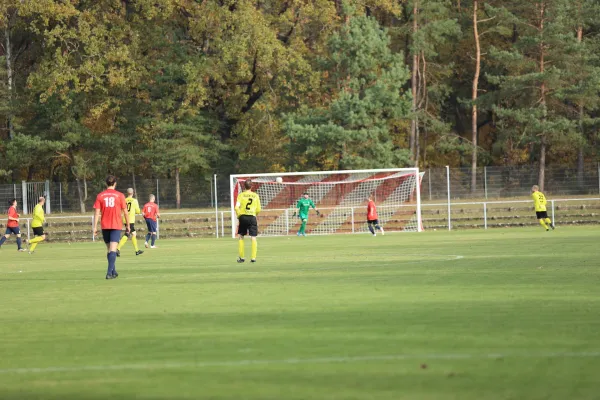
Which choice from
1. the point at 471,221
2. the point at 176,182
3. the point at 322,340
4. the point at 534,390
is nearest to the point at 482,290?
the point at 322,340

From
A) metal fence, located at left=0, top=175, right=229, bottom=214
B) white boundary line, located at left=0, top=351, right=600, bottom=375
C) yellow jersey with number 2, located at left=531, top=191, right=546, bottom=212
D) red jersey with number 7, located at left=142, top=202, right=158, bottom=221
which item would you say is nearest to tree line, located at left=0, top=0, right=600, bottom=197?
metal fence, located at left=0, top=175, right=229, bottom=214

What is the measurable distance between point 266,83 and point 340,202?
39.9ft

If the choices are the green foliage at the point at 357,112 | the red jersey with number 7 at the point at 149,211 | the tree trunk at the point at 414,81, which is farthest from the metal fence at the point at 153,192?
the red jersey with number 7 at the point at 149,211

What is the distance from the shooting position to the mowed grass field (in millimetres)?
7375

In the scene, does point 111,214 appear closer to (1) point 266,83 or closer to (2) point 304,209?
(2) point 304,209

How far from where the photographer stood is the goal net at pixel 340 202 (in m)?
47.2

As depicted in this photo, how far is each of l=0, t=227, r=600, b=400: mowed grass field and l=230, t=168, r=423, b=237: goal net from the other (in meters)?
27.2

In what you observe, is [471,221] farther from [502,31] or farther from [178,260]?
[178,260]

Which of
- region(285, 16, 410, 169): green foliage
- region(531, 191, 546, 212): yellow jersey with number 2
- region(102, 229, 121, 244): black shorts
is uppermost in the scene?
region(285, 16, 410, 169): green foliage

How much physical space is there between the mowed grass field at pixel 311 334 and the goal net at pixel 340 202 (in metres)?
27.2

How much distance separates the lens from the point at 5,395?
7.30 m

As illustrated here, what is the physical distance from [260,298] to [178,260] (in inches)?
464

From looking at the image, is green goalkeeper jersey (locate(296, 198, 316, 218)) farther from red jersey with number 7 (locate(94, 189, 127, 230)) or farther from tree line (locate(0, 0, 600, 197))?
red jersey with number 7 (locate(94, 189, 127, 230))

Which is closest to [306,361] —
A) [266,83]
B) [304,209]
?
[304,209]
